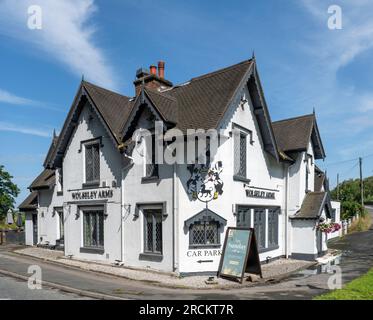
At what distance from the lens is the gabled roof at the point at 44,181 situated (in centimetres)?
2148

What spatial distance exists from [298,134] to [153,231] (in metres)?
11.1

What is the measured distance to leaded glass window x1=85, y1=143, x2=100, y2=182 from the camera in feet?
55.9

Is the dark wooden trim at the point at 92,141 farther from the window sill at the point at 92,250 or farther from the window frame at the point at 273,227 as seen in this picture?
the window frame at the point at 273,227

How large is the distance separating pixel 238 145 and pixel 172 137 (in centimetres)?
365

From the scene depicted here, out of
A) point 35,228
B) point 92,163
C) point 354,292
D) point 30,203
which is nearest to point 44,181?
point 30,203

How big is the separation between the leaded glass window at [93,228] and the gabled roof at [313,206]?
10.3 meters

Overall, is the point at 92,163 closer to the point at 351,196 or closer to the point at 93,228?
the point at 93,228

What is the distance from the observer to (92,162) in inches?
682

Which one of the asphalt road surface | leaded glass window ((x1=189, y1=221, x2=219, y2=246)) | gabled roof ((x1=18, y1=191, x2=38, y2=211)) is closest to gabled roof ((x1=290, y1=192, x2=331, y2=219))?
leaded glass window ((x1=189, y1=221, x2=219, y2=246))

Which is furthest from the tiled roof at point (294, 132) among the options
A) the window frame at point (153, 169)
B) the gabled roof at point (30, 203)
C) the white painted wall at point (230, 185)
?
the gabled roof at point (30, 203)

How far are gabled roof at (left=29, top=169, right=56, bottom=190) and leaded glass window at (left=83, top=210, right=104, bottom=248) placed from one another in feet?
17.5

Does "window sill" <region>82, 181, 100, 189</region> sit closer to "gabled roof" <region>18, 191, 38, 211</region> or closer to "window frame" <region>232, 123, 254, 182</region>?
"window frame" <region>232, 123, 254, 182</region>

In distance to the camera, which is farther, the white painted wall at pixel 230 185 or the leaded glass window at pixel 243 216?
the leaded glass window at pixel 243 216
